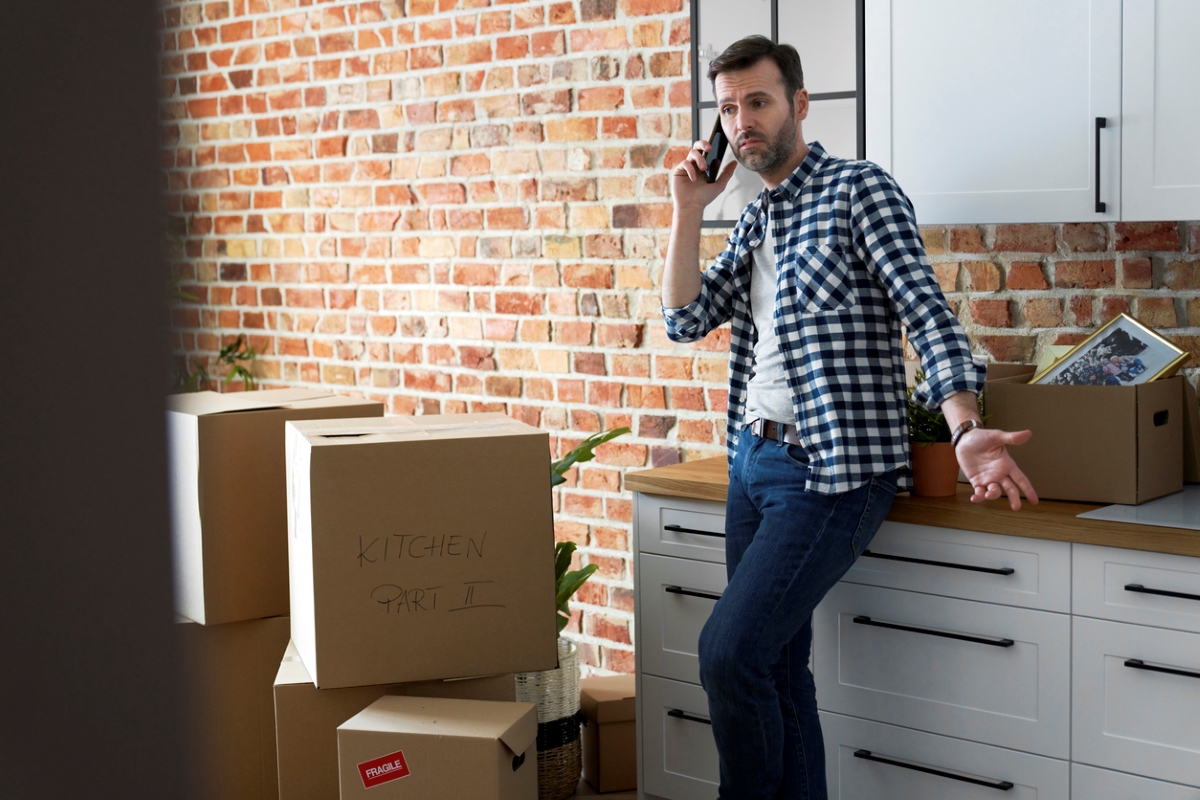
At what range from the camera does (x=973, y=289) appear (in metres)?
2.62

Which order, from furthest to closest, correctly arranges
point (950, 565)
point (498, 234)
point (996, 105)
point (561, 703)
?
point (498, 234) < point (561, 703) < point (996, 105) < point (950, 565)

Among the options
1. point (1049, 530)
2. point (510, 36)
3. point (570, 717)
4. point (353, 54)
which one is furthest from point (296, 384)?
point (1049, 530)

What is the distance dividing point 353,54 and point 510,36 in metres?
0.68

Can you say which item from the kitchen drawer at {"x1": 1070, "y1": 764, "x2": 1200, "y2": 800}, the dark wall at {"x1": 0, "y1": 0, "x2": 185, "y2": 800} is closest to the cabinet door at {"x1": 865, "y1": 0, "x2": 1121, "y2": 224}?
the kitchen drawer at {"x1": 1070, "y1": 764, "x2": 1200, "y2": 800}

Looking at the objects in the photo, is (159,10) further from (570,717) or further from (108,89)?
(570,717)

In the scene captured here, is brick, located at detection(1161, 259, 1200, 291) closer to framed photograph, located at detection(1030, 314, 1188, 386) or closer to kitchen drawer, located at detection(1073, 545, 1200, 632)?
framed photograph, located at detection(1030, 314, 1188, 386)

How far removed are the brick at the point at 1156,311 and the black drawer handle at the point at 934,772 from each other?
1.00 m

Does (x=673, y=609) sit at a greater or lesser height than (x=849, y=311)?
lesser

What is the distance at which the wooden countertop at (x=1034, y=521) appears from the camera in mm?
1838

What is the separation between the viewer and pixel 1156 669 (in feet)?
6.08

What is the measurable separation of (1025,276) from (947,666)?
0.95 m

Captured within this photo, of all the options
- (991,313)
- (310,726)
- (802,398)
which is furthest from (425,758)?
(991,313)

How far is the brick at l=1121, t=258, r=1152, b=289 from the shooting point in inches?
93.6

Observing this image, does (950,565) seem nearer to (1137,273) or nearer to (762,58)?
(1137,273)
